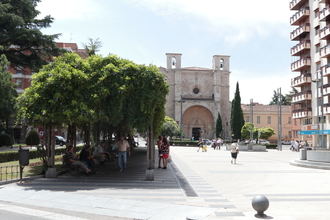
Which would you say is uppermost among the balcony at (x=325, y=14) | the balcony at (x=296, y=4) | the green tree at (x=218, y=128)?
the balcony at (x=296, y=4)

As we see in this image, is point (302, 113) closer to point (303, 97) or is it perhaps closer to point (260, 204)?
point (303, 97)

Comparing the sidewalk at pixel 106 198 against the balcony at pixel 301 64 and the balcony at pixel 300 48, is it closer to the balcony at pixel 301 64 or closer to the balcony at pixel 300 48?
the balcony at pixel 301 64

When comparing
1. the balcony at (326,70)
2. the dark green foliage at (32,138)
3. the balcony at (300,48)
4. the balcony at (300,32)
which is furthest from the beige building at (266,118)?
the dark green foliage at (32,138)

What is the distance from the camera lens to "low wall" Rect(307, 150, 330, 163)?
20.2 m

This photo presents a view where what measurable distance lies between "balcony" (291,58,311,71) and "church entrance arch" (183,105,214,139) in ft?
95.7

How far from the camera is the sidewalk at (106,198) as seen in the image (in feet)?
27.1

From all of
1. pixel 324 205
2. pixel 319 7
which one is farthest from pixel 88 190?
pixel 319 7

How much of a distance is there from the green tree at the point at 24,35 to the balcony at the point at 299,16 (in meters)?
34.0

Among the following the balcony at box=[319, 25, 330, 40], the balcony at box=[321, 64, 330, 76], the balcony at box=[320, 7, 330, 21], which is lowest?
the balcony at box=[321, 64, 330, 76]

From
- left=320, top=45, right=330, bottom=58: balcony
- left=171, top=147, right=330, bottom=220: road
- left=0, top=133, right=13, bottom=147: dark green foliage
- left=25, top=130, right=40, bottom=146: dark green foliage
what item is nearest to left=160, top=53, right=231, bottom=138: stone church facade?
left=320, top=45, right=330, bottom=58: balcony

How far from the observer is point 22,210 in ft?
28.3

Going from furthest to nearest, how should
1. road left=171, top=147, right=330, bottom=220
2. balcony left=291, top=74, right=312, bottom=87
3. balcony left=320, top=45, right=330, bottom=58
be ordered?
balcony left=291, top=74, right=312, bottom=87, balcony left=320, top=45, right=330, bottom=58, road left=171, top=147, right=330, bottom=220

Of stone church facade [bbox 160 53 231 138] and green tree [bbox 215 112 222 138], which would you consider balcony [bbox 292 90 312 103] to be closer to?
green tree [bbox 215 112 222 138]

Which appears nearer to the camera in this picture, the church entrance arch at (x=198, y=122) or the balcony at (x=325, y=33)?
the balcony at (x=325, y=33)
